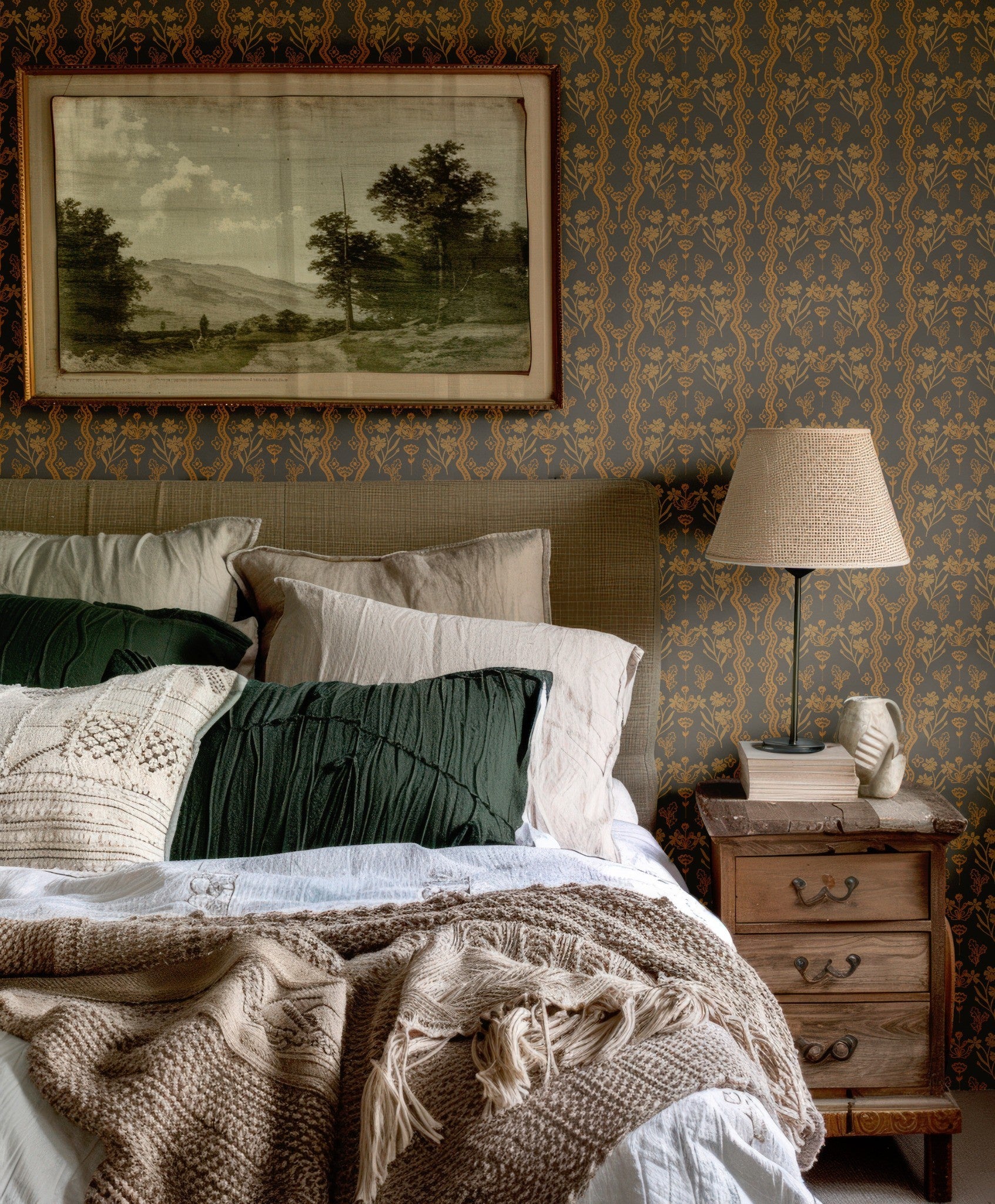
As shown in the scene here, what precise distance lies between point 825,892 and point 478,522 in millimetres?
1048

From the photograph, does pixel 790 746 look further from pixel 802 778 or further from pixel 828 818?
pixel 828 818

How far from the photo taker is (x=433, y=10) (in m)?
2.31

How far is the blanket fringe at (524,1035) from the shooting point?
851 mm

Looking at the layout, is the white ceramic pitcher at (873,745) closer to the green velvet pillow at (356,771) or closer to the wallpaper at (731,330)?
the wallpaper at (731,330)

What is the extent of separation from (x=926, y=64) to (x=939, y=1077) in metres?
2.13

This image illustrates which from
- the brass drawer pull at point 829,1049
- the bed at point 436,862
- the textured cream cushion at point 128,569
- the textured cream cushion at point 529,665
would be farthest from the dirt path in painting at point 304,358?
the brass drawer pull at point 829,1049

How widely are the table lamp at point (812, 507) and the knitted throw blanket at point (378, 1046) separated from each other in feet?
3.24

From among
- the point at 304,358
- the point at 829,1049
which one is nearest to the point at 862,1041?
the point at 829,1049

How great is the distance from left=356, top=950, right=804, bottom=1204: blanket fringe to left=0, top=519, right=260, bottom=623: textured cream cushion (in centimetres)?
128

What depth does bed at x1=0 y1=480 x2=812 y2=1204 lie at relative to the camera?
0.84 m

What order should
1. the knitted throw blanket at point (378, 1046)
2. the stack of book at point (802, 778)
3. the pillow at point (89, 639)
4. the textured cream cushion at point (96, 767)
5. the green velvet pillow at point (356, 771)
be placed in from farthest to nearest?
the stack of book at point (802, 778), the pillow at point (89, 639), the green velvet pillow at point (356, 771), the textured cream cushion at point (96, 767), the knitted throw blanket at point (378, 1046)

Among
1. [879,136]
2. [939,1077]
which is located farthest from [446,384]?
[939,1077]

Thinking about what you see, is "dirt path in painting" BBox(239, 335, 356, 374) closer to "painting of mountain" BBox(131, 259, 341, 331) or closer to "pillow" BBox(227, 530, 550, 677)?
"painting of mountain" BBox(131, 259, 341, 331)

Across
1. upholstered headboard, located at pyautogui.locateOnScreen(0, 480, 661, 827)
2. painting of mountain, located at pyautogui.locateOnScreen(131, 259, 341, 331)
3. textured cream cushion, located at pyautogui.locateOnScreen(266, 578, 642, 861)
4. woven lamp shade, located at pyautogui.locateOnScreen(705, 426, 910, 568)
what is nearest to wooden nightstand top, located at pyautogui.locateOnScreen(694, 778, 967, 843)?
textured cream cushion, located at pyautogui.locateOnScreen(266, 578, 642, 861)
